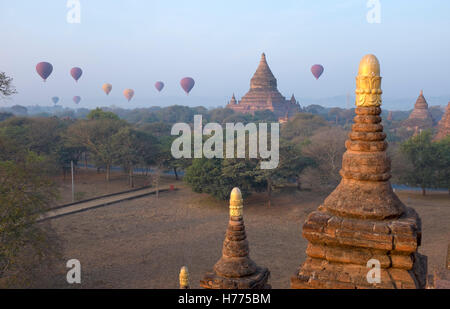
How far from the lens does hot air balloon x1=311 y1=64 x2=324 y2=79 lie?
277 ft

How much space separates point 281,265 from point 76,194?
2006cm

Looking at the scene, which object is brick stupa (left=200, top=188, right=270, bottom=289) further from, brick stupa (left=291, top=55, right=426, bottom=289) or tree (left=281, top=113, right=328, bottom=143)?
tree (left=281, top=113, right=328, bottom=143)

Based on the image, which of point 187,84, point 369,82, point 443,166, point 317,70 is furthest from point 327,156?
point 187,84

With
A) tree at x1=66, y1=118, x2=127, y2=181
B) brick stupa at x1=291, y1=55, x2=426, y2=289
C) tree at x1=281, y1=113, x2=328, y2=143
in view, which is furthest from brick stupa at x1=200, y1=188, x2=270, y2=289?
tree at x1=281, y1=113, x2=328, y2=143

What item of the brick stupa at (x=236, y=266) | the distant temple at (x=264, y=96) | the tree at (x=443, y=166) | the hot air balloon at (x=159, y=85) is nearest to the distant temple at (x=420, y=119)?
the distant temple at (x=264, y=96)

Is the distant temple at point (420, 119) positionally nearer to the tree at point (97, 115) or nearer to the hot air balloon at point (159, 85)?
Result: the tree at point (97, 115)

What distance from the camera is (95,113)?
159 feet

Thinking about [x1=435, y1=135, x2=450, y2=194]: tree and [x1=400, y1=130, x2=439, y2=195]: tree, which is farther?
[x1=400, y1=130, x2=439, y2=195]: tree

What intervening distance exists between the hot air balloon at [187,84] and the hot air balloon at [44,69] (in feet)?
103

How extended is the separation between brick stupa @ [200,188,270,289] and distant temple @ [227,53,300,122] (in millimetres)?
82805
